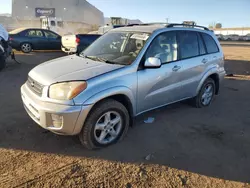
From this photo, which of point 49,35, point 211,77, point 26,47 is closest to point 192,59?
point 211,77

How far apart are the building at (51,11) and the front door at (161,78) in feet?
129

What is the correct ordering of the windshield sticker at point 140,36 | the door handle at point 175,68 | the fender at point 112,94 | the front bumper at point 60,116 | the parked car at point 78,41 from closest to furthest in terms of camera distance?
the front bumper at point 60,116 → the fender at point 112,94 → the windshield sticker at point 140,36 → the door handle at point 175,68 → the parked car at point 78,41

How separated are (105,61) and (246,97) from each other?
15.4 feet

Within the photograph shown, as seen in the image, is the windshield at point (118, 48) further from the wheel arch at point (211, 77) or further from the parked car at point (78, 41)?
the parked car at point (78, 41)

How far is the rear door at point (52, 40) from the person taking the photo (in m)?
15.0

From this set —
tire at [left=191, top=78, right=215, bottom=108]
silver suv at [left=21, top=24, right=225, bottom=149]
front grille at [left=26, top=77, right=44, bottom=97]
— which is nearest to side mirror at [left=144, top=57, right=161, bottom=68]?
silver suv at [left=21, top=24, right=225, bottom=149]

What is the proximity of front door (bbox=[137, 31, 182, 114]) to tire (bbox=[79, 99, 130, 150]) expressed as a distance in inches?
15.8

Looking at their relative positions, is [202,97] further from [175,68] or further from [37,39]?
[37,39]

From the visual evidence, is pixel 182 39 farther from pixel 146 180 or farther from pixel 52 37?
pixel 52 37

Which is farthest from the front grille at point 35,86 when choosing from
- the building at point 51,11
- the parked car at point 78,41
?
the building at point 51,11

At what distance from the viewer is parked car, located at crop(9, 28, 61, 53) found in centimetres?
1417

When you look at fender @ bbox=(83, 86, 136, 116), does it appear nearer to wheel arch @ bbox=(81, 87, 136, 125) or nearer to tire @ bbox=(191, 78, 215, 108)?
wheel arch @ bbox=(81, 87, 136, 125)

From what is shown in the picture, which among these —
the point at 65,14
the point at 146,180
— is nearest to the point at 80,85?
the point at 146,180

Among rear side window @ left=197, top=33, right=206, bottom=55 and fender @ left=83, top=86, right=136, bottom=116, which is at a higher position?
rear side window @ left=197, top=33, right=206, bottom=55
